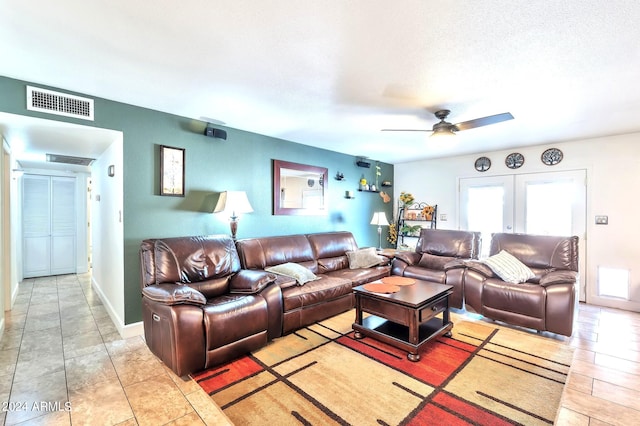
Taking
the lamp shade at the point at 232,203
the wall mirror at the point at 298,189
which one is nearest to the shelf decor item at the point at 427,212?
the wall mirror at the point at 298,189

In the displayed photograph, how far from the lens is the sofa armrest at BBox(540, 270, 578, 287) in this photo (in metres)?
3.04

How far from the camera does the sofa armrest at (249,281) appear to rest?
2900 millimetres

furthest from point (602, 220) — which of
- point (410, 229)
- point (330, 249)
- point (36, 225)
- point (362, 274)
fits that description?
point (36, 225)

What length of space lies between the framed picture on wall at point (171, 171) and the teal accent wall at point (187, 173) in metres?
0.06

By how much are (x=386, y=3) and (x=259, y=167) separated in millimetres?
3041

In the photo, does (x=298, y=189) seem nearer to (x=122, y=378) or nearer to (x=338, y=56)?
(x=338, y=56)

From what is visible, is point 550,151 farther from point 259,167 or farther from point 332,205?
point 259,167

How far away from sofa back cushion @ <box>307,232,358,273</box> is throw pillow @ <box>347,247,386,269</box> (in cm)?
12

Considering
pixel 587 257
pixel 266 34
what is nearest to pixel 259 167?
pixel 266 34

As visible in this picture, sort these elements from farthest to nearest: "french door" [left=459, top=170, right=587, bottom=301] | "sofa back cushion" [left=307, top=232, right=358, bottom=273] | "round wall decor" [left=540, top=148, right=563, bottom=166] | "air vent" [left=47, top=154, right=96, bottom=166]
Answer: "round wall decor" [left=540, top=148, right=563, bottom=166], "french door" [left=459, top=170, right=587, bottom=301], "sofa back cushion" [left=307, top=232, right=358, bottom=273], "air vent" [left=47, top=154, right=96, bottom=166]

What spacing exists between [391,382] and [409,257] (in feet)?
8.61

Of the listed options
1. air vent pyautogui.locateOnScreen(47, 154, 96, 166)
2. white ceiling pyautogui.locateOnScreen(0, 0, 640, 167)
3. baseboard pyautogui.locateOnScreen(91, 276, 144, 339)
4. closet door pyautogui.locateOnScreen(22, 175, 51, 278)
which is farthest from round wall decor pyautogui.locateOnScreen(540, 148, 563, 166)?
closet door pyautogui.locateOnScreen(22, 175, 51, 278)

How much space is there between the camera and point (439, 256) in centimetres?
454

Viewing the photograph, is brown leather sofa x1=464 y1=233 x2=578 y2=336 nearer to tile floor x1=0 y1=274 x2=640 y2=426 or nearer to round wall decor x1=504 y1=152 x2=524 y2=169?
tile floor x1=0 y1=274 x2=640 y2=426
